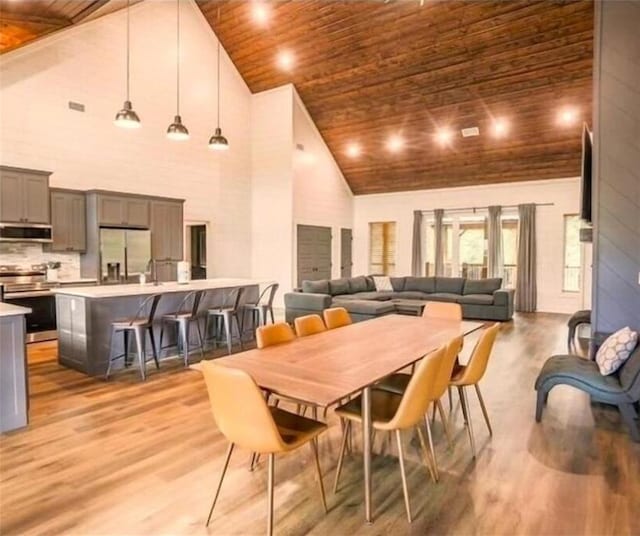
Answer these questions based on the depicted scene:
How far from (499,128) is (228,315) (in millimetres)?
6354

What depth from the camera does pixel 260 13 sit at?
24.5 feet

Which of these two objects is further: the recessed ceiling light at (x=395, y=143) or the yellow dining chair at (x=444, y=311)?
the recessed ceiling light at (x=395, y=143)

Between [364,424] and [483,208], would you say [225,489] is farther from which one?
[483,208]

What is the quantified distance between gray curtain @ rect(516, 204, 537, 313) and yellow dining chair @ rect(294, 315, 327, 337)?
24.6ft

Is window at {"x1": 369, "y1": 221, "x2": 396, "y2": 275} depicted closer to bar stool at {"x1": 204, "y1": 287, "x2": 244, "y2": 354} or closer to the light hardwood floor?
bar stool at {"x1": 204, "y1": 287, "x2": 244, "y2": 354}

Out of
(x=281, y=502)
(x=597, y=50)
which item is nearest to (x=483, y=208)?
(x=597, y=50)

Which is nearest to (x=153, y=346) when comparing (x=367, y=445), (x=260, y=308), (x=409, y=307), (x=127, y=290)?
(x=127, y=290)

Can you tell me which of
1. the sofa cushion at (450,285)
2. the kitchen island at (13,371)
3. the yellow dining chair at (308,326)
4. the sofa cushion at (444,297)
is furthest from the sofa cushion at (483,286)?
the kitchen island at (13,371)

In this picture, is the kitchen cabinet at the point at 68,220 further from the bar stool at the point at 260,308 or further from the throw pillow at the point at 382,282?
the throw pillow at the point at 382,282

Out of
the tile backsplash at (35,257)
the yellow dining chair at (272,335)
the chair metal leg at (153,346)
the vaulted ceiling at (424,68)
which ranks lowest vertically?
the chair metal leg at (153,346)

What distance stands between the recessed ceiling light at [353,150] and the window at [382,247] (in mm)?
2122

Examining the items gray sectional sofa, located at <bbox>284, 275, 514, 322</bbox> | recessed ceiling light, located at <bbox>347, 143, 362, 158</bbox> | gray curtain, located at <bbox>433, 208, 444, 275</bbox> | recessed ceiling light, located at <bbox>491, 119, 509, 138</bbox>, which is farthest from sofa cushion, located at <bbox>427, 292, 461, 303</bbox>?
recessed ceiling light, located at <bbox>347, 143, 362, 158</bbox>

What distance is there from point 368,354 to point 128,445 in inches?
71.3

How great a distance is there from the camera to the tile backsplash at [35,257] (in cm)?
598
